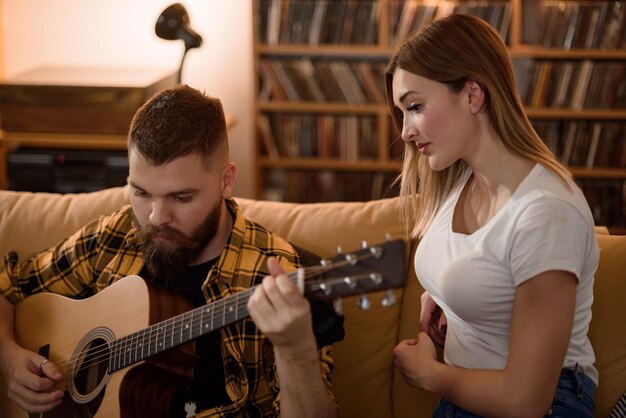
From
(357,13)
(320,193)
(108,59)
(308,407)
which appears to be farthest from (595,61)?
(308,407)

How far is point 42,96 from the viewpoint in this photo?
11.3ft

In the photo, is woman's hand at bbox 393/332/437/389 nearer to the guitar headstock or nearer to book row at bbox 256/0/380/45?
the guitar headstock

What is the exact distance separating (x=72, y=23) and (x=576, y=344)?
3256 mm

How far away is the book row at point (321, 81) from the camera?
4.04 meters

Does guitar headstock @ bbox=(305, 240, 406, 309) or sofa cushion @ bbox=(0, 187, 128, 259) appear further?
sofa cushion @ bbox=(0, 187, 128, 259)

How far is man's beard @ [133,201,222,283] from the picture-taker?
1.66 metres

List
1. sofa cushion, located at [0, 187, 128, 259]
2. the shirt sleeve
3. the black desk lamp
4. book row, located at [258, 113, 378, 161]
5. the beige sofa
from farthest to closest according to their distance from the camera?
book row, located at [258, 113, 378, 161]
the black desk lamp
sofa cushion, located at [0, 187, 128, 259]
the beige sofa
the shirt sleeve

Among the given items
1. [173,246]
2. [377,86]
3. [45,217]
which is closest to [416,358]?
[173,246]

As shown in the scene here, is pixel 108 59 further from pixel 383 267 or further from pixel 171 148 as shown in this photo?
pixel 383 267

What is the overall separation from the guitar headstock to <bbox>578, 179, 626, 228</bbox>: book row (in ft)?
9.79

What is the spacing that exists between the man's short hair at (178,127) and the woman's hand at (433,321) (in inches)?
19.2

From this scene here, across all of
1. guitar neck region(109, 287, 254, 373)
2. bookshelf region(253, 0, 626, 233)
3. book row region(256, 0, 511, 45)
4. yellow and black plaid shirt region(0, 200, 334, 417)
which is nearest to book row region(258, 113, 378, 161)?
bookshelf region(253, 0, 626, 233)

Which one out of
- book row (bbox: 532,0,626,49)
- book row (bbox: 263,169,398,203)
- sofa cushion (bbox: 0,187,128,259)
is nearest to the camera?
sofa cushion (bbox: 0,187,128,259)

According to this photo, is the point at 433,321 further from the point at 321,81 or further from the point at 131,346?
the point at 321,81
